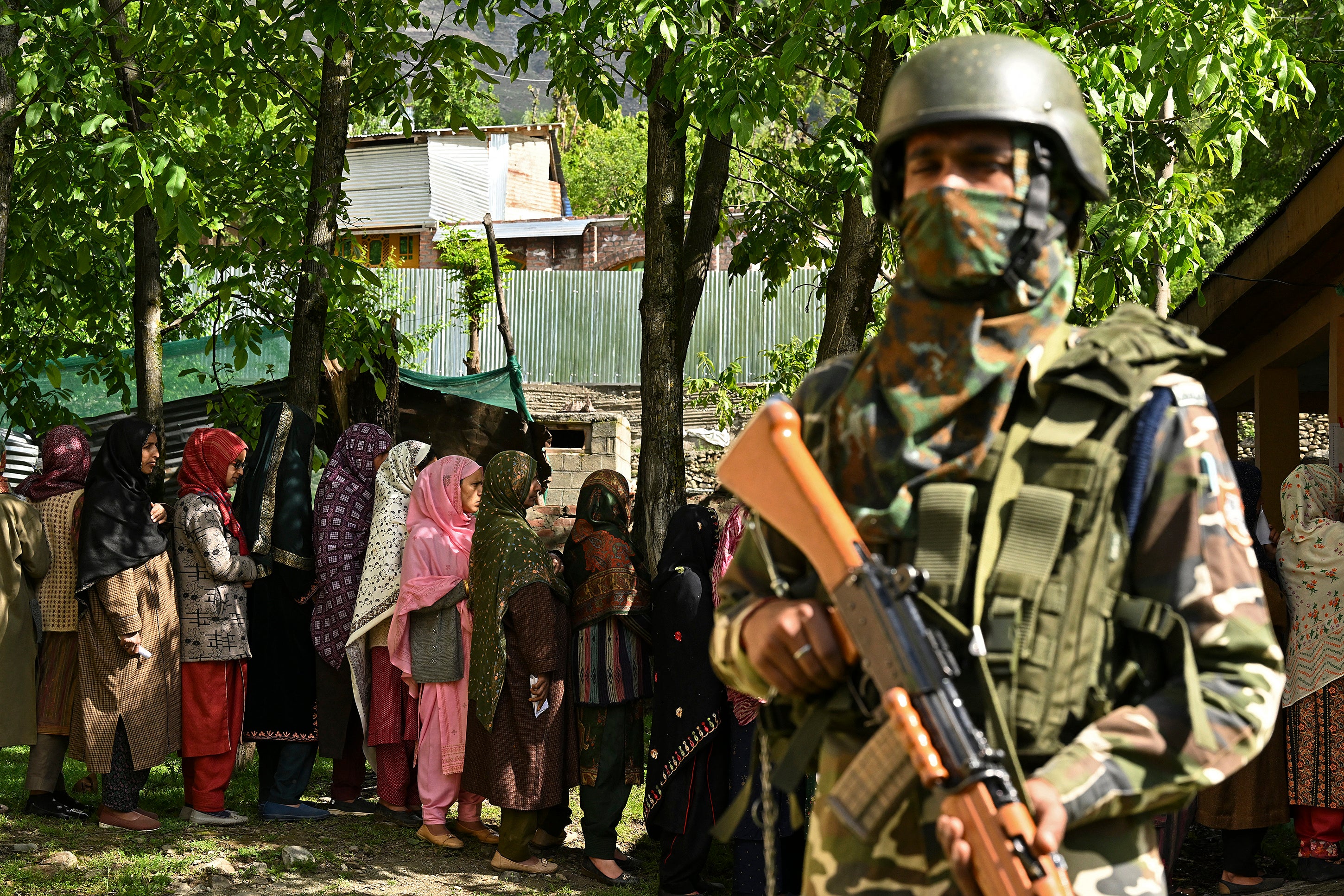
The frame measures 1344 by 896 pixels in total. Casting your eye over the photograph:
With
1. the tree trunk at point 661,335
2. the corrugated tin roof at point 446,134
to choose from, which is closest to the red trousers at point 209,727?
the tree trunk at point 661,335

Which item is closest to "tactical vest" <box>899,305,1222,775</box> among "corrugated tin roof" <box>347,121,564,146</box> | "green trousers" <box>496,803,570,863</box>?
"green trousers" <box>496,803,570,863</box>

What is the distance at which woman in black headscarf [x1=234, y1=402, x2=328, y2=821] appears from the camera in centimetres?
691

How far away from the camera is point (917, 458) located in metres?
1.94

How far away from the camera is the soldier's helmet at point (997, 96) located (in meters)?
1.94

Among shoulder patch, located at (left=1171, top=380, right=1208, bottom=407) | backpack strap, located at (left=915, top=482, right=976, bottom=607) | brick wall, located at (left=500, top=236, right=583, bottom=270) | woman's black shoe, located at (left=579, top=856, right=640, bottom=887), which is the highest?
brick wall, located at (left=500, top=236, right=583, bottom=270)

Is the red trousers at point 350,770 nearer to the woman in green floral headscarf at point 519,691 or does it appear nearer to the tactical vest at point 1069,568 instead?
the woman in green floral headscarf at point 519,691

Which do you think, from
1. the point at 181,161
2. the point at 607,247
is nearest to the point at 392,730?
the point at 181,161

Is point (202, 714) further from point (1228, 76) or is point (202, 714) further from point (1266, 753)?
point (1228, 76)

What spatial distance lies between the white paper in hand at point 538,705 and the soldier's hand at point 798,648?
14.7ft


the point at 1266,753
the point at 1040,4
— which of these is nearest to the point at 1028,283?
the point at 1266,753

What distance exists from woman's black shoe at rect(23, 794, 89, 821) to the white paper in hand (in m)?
2.31

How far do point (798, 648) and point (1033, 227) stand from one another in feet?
2.30

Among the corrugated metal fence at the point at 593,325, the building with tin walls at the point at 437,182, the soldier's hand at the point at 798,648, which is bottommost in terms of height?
the soldier's hand at the point at 798,648

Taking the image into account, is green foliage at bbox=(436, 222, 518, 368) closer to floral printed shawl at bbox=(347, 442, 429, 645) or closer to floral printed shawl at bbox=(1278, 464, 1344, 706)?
floral printed shawl at bbox=(347, 442, 429, 645)
